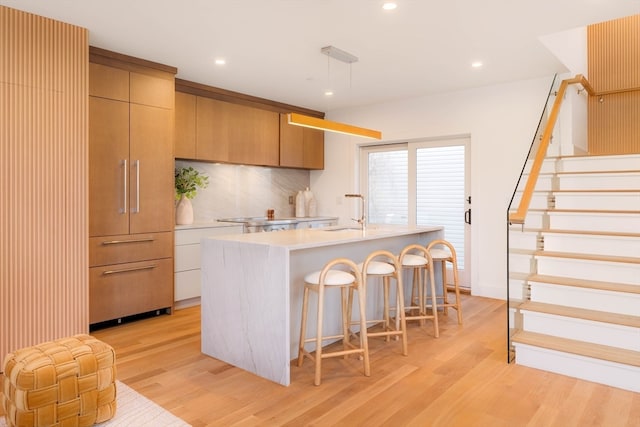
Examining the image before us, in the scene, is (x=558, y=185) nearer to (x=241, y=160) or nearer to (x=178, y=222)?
(x=241, y=160)

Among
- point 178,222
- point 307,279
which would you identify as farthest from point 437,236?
point 178,222

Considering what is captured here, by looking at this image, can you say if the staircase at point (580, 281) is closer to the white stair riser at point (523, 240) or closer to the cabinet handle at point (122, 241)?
the white stair riser at point (523, 240)

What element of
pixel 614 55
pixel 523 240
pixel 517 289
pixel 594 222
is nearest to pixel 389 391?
pixel 517 289

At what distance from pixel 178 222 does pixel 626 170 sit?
4.87 metres

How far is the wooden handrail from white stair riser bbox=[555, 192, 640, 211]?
1.79 feet

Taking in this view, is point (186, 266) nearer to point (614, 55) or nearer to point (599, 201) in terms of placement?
point (599, 201)

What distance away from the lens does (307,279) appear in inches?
118

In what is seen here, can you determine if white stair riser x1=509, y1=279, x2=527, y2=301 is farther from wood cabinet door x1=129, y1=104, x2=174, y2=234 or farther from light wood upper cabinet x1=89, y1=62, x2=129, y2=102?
light wood upper cabinet x1=89, y1=62, x2=129, y2=102

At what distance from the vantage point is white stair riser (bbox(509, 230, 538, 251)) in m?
3.33

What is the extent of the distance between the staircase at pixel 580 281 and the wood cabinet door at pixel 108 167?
345 centimetres

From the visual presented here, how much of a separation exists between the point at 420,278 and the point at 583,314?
1.33 m

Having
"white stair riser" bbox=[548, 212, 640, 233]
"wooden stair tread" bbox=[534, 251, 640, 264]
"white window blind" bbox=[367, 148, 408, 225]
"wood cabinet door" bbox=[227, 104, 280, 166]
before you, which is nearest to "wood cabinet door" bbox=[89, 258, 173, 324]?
"wood cabinet door" bbox=[227, 104, 280, 166]

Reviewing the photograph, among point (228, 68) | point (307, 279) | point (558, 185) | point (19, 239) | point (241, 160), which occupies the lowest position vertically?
point (307, 279)

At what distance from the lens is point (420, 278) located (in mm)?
4000
